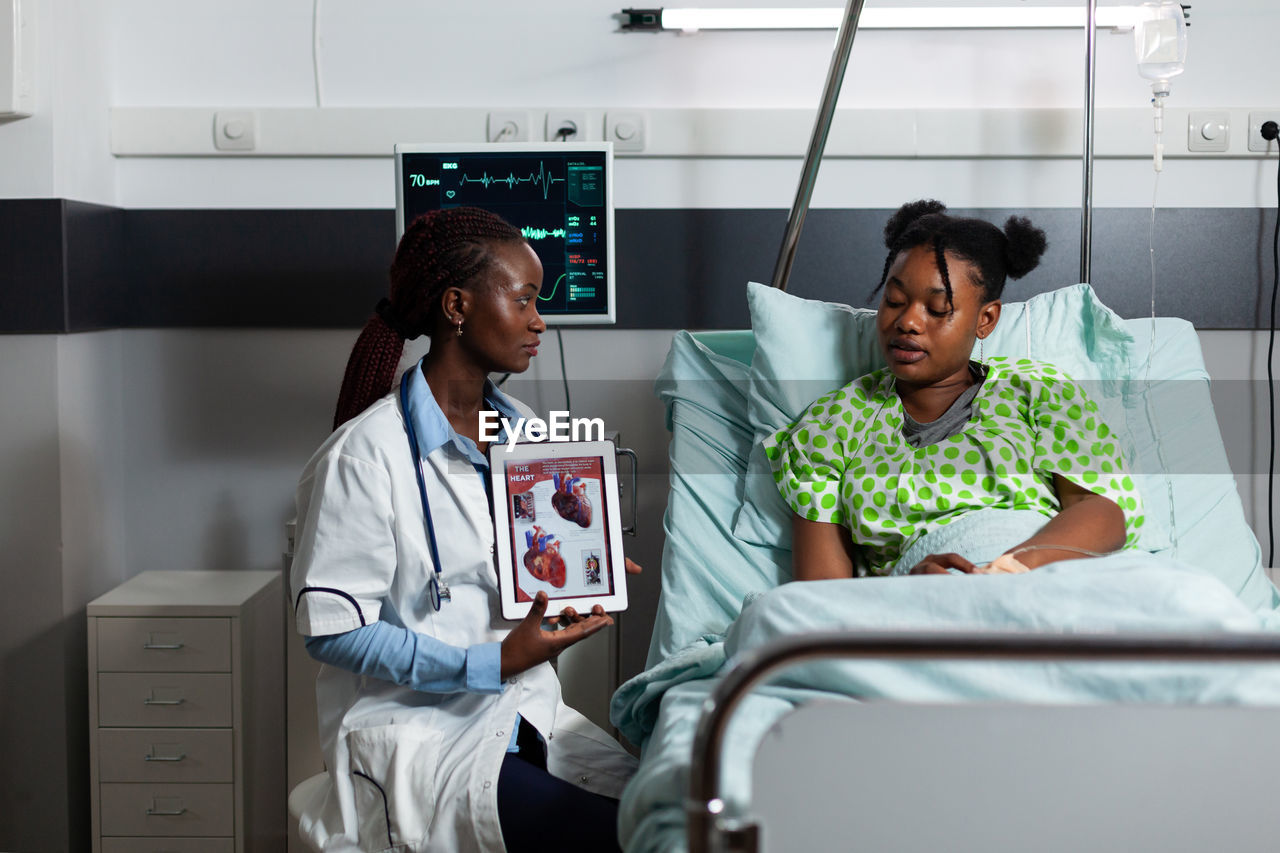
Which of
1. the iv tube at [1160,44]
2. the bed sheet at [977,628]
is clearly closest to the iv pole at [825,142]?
the iv tube at [1160,44]

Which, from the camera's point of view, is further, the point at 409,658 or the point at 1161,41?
the point at 1161,41

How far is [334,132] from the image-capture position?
97.2 inches

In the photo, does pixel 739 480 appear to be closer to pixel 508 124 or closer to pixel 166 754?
pixel 508 124

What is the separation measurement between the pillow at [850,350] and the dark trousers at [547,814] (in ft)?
1.92

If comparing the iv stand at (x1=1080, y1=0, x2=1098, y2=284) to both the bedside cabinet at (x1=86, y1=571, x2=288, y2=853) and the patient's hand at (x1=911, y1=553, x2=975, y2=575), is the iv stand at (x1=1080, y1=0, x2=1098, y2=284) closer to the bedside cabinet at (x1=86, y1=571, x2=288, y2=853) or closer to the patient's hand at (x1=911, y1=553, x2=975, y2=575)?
the patient's hand at (x1=911, y1=553, x2=975, y2=575)

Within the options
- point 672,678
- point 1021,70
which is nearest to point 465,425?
point 672,678

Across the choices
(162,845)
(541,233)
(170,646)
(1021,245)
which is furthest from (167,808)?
(1021,245)

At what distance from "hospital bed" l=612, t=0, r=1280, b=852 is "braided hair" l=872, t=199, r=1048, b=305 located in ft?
1.03

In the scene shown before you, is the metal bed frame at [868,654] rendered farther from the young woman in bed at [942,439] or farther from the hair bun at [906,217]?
the hair bun at [906,217]

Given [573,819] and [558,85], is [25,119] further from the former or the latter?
[573,819]

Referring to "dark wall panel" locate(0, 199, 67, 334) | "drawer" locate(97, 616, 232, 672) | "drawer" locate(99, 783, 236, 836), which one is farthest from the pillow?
"dark wall panel" locate(0, 199, 67, 334)

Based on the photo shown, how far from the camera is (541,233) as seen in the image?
7.08ft

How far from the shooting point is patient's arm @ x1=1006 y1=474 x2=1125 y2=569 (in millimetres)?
1586

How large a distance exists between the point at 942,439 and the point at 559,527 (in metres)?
0.66
